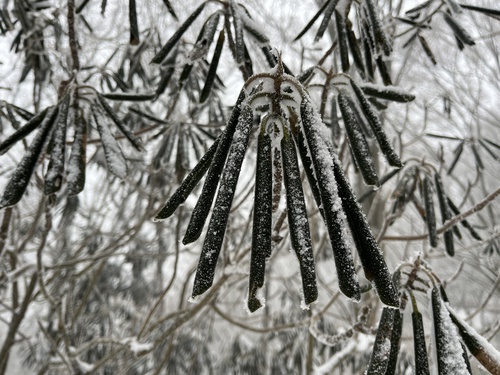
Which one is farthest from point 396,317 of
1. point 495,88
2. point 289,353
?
point 495,88

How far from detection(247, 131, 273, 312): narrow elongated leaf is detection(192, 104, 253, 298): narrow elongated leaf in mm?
31

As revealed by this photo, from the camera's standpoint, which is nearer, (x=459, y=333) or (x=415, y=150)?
(x=459, y=333)

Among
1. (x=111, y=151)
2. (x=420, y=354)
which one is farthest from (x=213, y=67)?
(x=420, y=354)

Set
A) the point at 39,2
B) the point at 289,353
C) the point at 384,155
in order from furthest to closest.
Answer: the point at 289,353 → the point at 39,2 → the point at 384,155

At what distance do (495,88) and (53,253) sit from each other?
5595 millimetres

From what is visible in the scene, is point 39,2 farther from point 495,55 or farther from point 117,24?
point 495,55

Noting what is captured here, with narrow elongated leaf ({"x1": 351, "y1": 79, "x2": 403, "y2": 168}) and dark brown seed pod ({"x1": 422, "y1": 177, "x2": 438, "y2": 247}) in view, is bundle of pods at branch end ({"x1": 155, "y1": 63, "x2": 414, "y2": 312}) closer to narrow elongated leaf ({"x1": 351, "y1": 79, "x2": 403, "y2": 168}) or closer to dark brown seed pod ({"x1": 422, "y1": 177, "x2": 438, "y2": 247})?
narrow elongated leaf ({"x1": 351, "y1": 79, "x2": 403, "y2": 168})

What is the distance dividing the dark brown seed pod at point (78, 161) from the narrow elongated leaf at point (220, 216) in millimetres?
529

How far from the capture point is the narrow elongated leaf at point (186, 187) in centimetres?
58

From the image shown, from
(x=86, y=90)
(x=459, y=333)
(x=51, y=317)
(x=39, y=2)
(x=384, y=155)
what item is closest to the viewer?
(x=459, y=333)

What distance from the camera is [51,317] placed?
4.73 m

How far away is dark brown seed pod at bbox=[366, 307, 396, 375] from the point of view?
26.8 inches

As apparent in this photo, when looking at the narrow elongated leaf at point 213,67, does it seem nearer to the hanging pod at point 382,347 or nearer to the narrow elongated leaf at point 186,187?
the narrow elongated leaf at point 186,187

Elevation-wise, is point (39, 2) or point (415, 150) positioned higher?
point (415, 150)
